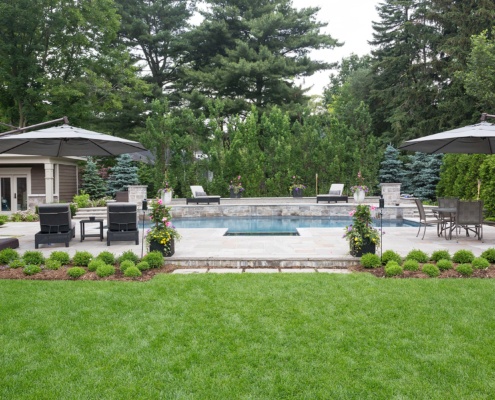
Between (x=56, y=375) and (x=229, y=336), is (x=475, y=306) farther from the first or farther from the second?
(x=56, y=375)

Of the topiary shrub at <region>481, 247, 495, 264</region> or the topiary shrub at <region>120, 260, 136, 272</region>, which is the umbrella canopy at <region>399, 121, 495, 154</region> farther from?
the topiary shrub at <region>120, 260, 136, 272</region>

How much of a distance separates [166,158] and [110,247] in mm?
12088

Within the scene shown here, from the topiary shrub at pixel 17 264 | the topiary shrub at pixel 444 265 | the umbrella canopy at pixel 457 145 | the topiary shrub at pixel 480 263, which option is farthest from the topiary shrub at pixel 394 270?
the topiary shrub at pixel 17 264

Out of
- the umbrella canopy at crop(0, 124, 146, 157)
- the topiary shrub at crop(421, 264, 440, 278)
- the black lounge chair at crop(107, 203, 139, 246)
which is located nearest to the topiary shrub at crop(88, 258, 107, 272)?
the black lounge chair at crop(107, 203, 139, 246)

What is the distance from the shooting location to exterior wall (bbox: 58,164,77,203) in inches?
723

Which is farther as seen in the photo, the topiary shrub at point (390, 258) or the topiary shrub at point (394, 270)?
the topiary shrub at point (390, 258)

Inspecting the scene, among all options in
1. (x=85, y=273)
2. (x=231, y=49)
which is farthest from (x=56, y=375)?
(x=231, y=49)

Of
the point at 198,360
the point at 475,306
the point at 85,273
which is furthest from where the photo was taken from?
the point at 85,273

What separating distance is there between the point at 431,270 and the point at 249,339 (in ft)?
10.4

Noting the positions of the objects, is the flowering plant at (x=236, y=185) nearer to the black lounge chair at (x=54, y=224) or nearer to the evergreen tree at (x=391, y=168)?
the evergreen tree at (x=391, y=168)

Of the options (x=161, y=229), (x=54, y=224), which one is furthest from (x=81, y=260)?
(x=54, y=224)

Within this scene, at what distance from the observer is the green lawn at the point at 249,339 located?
2766 millimetres

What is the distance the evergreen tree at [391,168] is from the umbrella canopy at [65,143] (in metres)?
15.4

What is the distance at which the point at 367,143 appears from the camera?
20.3 metres
